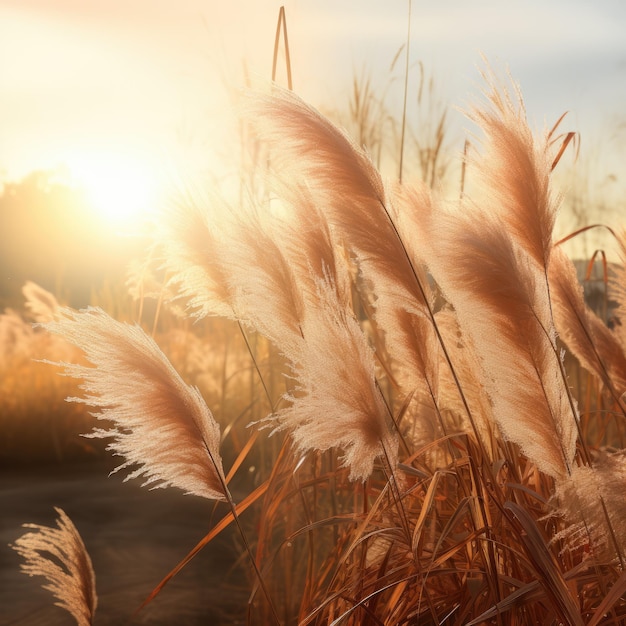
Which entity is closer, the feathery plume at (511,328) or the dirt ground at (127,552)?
the feathery plume at (511,328)

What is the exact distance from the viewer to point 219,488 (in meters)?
1.42

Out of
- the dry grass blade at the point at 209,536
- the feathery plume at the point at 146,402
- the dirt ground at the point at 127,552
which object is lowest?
the dirt ground at the point at 127,552

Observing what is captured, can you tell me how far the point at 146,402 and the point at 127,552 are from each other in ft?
6.89

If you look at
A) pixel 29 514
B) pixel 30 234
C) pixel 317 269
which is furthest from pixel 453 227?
pixel 30 234

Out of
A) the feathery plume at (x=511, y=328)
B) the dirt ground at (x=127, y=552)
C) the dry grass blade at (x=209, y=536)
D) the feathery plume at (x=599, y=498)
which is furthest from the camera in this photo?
the dirt ground at (x=127, y=552)

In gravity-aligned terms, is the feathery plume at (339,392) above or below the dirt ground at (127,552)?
above

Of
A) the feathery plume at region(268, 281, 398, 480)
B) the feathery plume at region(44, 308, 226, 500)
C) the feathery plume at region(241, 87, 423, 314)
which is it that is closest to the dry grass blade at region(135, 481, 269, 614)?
the feathery plume at region(44, 308, 226, 500)

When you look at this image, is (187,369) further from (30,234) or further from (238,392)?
(30,234)

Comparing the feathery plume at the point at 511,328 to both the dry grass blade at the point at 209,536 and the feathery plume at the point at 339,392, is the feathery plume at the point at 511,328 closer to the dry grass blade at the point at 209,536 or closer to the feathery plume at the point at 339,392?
the feathery plume at the point at 339,392

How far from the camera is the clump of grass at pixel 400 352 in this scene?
1.30 meters

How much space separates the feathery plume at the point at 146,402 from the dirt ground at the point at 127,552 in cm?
54

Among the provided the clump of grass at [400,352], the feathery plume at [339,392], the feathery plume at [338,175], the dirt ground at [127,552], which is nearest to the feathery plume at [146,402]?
the clump of grass at [400,352]

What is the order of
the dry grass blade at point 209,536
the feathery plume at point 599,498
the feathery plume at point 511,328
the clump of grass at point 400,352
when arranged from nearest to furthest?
the feathery plume at point 599,498
the clump of grass at point 400,352
the feathery plume at point 511,328
the dry grass blade at point 209,536

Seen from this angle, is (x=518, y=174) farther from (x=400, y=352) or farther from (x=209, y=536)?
(x=209, y=536)
